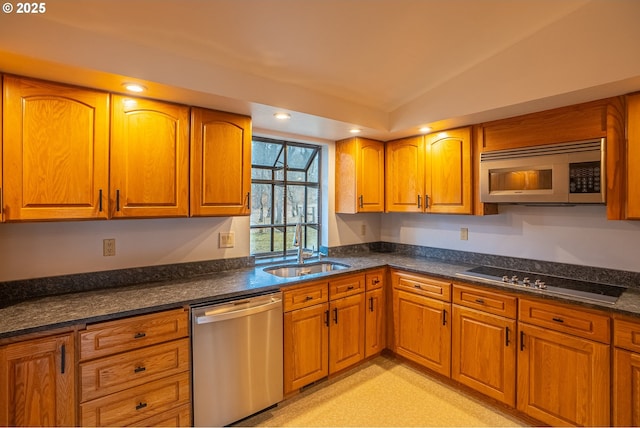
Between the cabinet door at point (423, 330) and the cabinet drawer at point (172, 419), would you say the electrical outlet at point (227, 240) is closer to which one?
the cabinet drawer at point (172, 419)

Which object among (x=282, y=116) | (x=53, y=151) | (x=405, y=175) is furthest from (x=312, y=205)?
(x=53, y=151)

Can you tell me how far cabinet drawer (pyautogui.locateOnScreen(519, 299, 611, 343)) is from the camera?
180 cm

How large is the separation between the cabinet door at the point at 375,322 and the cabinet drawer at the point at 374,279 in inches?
1.5

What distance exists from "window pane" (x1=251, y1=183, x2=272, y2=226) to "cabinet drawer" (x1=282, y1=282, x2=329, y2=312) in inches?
35.3

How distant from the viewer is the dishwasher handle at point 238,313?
189 cm

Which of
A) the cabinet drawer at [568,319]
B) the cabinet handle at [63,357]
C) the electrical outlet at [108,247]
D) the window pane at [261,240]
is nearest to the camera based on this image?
the cabinet handle at [63,357]

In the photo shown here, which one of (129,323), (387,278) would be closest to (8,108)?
(129,323)

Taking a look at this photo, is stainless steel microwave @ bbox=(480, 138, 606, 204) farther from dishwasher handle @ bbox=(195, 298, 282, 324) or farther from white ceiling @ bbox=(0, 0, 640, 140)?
dishwasher handle @ bbox=(195, 298, 282, 324)

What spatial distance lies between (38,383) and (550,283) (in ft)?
10.1

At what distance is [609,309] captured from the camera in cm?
175

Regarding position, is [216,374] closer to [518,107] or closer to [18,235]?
[18,235]

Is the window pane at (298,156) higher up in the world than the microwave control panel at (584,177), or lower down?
higher up

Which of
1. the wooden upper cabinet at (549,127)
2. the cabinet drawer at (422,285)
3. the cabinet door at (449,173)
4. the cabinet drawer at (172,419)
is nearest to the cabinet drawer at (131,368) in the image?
the cabinet drawer at (172,419)

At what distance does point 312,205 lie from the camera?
3449 mm
